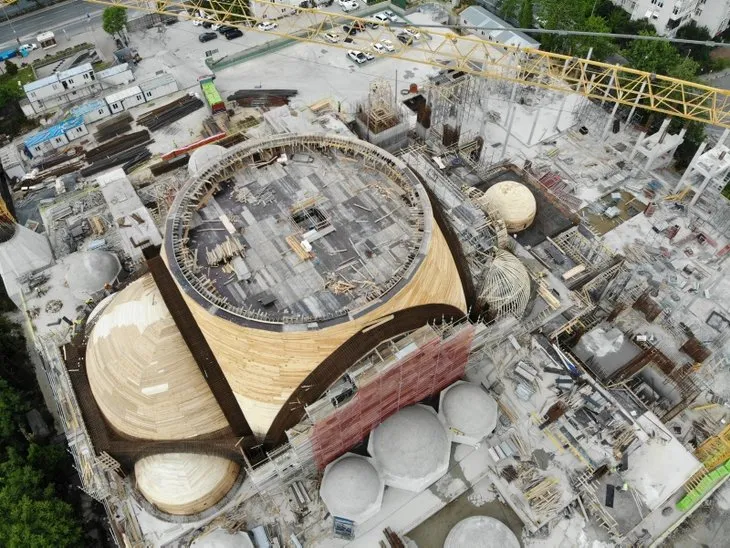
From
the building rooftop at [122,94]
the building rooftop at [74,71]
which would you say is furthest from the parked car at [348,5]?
the building rooftop at [74,71]

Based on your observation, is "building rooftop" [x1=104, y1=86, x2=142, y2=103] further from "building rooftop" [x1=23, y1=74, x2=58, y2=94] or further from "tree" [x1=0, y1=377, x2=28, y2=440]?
"tree" [x1=0, y1=377, x2=28, y2=440]

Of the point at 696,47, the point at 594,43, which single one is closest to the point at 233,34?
the point at 594,43

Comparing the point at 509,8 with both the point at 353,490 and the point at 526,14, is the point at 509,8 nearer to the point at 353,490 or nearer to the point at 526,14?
the point at 526,14

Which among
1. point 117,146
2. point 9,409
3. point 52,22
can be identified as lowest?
point 9,409

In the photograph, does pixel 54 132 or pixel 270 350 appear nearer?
pixel 270 350

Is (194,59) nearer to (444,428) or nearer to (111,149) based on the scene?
(111,149)

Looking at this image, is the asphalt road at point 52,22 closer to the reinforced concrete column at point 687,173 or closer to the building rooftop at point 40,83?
the building rooftop at point 40,83

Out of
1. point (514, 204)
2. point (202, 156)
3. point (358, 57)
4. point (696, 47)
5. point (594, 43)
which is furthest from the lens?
Answer: point (358, 57)
